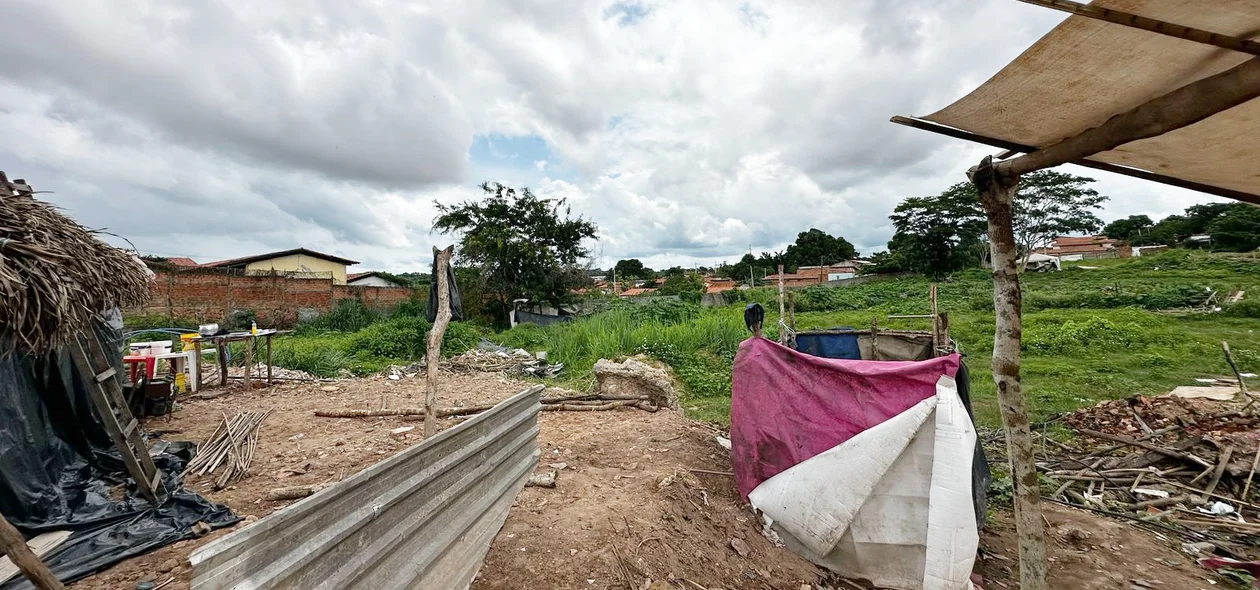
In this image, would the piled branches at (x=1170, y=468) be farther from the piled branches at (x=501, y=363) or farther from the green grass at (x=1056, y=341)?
the piled branches at (x=501, y=363)

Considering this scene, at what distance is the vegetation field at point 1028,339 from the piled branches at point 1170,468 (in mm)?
884

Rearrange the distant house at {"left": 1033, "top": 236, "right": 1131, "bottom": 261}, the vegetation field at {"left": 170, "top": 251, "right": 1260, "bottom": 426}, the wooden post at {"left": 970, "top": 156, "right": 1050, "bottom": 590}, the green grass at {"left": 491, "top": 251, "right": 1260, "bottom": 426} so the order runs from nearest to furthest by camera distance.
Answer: the wooden post at {"left": 970, "top": 156, "right": 1050, "bottom": 590} → the green grass at {"left": 491, "top": 251, "right": 1260, "bottom": 426} → the vegetation field at {"left": 170, "top": 251, "right": 1260, "bottom": 426} → the distant house at {"left": 1033, "top": 236, "right": 1131, "bottom": 261}

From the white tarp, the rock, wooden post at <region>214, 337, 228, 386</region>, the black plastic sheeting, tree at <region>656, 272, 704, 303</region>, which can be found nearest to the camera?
the white tarp

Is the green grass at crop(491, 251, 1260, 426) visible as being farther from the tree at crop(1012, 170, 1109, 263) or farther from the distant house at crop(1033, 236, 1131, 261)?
the distant house at crop(1033, 236, 1131, 261)

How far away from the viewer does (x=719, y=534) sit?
3072mm

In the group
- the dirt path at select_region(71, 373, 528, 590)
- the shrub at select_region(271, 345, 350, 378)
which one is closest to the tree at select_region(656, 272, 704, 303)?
the shrub at select_region(271, 345, 350, 378)

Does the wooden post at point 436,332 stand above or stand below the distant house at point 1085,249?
below

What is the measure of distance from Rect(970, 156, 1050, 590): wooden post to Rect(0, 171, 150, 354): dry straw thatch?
4334 millimetres

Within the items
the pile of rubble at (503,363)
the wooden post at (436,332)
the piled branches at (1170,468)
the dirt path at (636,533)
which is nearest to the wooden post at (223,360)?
the pile of rubble at (503,363)

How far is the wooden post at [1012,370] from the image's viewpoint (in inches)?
80.7

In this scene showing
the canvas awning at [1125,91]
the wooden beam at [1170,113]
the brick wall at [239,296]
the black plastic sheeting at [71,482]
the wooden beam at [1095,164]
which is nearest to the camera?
the wooden beam at [1170,113]

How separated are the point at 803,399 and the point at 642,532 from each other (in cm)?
129

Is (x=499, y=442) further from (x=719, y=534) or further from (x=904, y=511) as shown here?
(x=904, y=511)

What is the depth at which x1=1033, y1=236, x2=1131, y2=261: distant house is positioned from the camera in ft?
123
